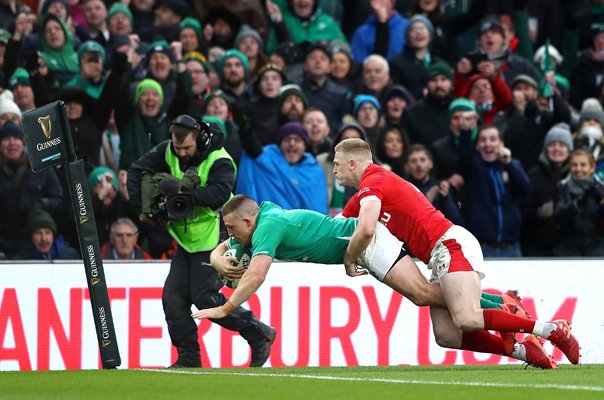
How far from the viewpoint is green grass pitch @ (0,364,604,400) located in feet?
30.2

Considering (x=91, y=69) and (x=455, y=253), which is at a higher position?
(x=91, y=69)

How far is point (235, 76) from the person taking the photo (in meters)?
17.3

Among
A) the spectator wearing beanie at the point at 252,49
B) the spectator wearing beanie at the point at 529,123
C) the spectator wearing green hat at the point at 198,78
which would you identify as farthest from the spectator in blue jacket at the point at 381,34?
the spectator wearing green hat at the point at 198,78

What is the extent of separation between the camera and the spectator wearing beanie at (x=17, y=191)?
1557 centimetres

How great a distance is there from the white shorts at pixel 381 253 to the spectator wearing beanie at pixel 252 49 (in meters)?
7.22

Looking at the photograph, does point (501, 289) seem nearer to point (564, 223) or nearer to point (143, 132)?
point (564, 223)

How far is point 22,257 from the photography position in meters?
15.5

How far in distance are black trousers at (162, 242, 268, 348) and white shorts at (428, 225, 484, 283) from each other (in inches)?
87.4

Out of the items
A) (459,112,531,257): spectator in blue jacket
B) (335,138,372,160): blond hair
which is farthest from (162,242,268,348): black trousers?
(459,112,531,257): spectator in blue jacket

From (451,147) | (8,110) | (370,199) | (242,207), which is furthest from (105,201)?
(370,199)

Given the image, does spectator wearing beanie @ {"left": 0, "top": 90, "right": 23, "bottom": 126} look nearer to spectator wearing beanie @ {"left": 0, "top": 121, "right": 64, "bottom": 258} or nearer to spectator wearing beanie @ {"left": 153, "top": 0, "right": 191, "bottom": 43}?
spectator wearing beanie @ {"left": 0, "top": 121, "right": 64, "bottom": 258}

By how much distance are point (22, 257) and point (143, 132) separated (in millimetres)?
2067

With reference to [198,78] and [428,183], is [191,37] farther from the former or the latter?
[428,183]

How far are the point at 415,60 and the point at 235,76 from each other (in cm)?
256
